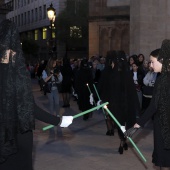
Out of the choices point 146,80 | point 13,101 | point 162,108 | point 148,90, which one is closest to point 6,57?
point 13,101

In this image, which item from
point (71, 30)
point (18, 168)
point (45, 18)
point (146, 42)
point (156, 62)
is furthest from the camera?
point (45, 18)

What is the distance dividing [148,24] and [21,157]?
41.8 ft

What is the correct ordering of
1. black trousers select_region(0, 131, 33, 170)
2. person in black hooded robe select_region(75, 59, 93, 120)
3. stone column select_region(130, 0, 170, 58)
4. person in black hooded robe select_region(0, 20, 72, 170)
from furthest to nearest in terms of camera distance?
stone column select_region(130, 0, 170, 58)
person in black hooded robe select_region(75, 59, 93, 120)
black trousers select_region(0, 131, 33, 170)
person in black hooded robe select_region(0, 20, 72, 170)

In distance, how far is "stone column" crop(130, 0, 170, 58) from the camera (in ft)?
51.2

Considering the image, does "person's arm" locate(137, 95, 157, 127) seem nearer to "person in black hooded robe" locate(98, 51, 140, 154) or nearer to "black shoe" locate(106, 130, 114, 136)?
"person in black hooded robe" locate(98, 51, 140, 154)

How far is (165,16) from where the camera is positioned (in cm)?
1598

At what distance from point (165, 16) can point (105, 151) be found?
30.6 feet

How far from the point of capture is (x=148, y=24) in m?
15.7

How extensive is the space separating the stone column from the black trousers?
486 inches

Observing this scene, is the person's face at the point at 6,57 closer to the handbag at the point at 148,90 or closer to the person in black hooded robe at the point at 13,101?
the person in black hooded robe at the point at 13,101

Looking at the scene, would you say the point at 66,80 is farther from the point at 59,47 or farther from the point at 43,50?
the point at 43,50

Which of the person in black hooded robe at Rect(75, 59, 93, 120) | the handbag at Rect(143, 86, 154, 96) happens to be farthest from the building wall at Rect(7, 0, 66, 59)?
the handbag at Rect(143, 86, 154, 96)

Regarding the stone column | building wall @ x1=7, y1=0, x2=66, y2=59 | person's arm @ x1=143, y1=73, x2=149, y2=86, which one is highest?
building wall @ x1=7, y1=0, x2=66, y2=59

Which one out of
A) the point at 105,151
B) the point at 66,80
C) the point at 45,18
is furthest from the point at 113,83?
the point at 45,18
